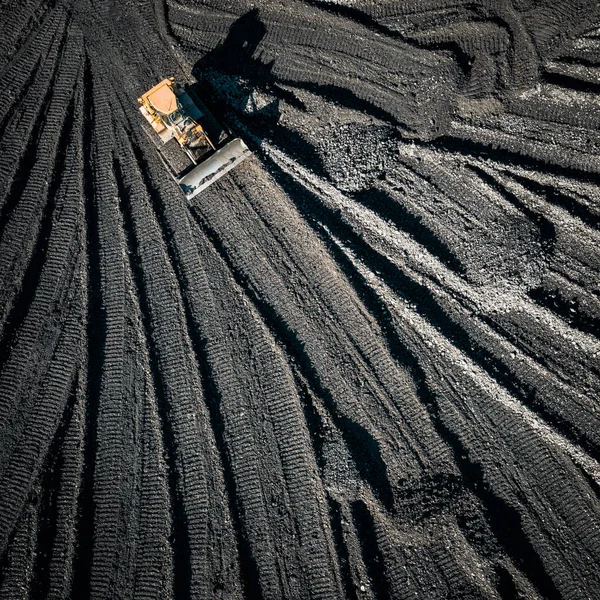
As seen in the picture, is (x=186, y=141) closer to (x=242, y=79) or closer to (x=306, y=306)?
(x=242, y=79)

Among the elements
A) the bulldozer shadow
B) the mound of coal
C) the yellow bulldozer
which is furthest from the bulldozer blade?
the bulldozer shadow

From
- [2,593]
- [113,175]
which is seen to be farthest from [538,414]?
[2,593]

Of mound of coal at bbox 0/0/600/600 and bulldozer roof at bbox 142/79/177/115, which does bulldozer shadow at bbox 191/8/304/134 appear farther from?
bulldozer roof at bbox 142/79/177/115

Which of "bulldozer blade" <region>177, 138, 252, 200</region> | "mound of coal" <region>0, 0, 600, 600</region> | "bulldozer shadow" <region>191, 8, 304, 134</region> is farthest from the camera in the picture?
"bulldozer shadow" <region>191, 8, 304, 134</region>

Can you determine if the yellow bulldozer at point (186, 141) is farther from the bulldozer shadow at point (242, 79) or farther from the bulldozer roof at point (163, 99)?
the bulldozer shadow at point (242, 79)

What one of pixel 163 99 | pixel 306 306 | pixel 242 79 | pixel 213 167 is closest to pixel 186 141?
pixel 213 167
